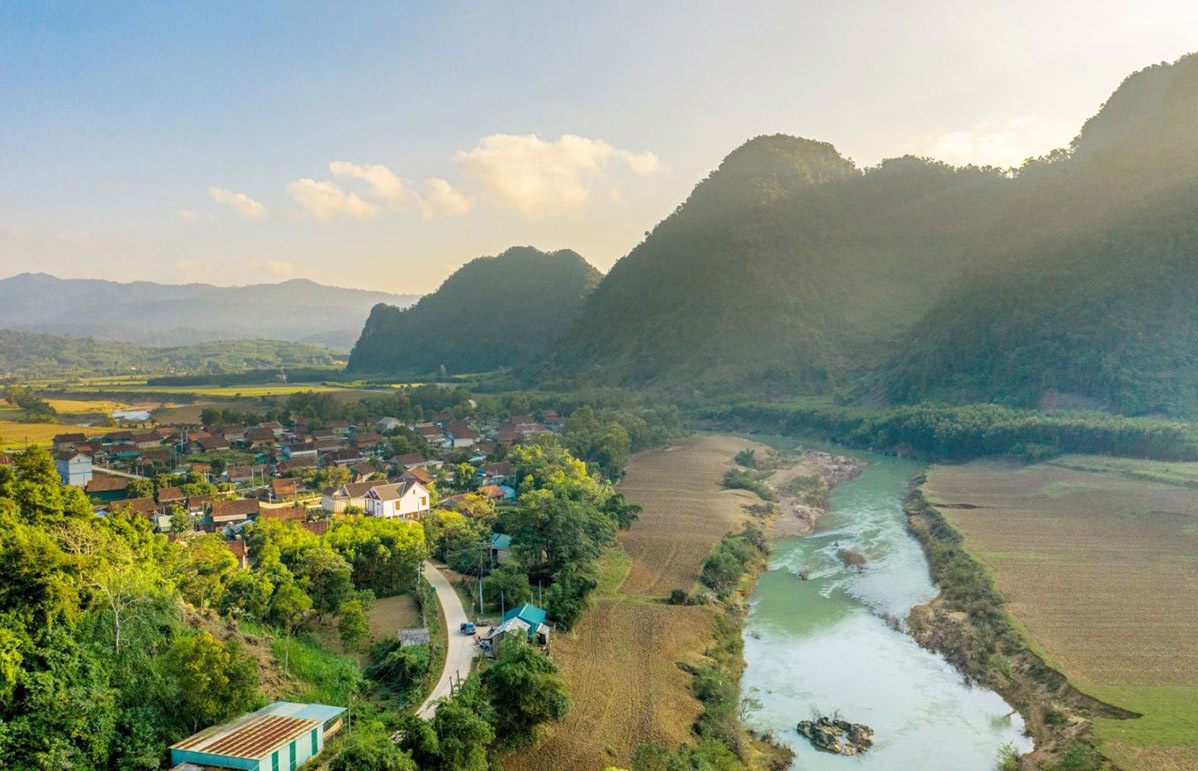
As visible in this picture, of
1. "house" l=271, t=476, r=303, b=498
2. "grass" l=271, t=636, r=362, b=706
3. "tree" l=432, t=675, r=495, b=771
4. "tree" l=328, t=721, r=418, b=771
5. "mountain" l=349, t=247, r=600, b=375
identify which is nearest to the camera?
"tree" l=328, t=721, r=418, b=771

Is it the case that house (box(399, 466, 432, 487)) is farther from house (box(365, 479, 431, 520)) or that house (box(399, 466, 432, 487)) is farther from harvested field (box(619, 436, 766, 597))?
harvested field (box(619, 436, 766, 597))

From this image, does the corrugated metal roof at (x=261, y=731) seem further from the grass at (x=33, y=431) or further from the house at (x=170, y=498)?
the grass at (x=33, y=431)

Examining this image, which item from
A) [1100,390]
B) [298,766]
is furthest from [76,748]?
[1100,390]

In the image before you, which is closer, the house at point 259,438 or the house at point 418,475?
the house at point 418,475

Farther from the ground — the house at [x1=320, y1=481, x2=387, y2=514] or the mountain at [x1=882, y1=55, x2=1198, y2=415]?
the mountain at [x1=882, y1=55, x2=1198, y2=415]

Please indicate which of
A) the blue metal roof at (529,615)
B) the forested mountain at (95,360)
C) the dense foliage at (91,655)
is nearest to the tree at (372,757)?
the dense foliage at (91,655)

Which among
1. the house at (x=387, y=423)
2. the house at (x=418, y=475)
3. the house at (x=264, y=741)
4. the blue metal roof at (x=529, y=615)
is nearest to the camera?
the house at (x=264, y=741)

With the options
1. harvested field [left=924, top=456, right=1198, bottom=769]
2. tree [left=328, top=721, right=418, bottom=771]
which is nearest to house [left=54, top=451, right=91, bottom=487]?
tree [left=328, top=721, right=418, bottom=771]
